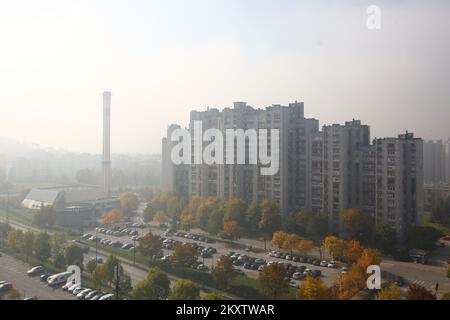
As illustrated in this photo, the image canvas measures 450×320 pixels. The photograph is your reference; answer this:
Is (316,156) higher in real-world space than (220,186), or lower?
higher

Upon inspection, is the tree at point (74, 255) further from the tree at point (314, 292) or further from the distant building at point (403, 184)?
the distant building at point (403, 184)

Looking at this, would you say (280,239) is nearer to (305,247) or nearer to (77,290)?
(305,247)

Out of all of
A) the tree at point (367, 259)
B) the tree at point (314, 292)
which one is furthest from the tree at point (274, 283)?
the tree at point (367, 259)

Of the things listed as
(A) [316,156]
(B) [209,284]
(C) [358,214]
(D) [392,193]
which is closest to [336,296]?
(B) [209,284]

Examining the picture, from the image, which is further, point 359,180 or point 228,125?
point 228,125

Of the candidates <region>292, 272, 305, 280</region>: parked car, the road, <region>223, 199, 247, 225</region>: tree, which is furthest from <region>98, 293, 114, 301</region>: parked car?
<region>223, 199, 247, 225</region>: tree
